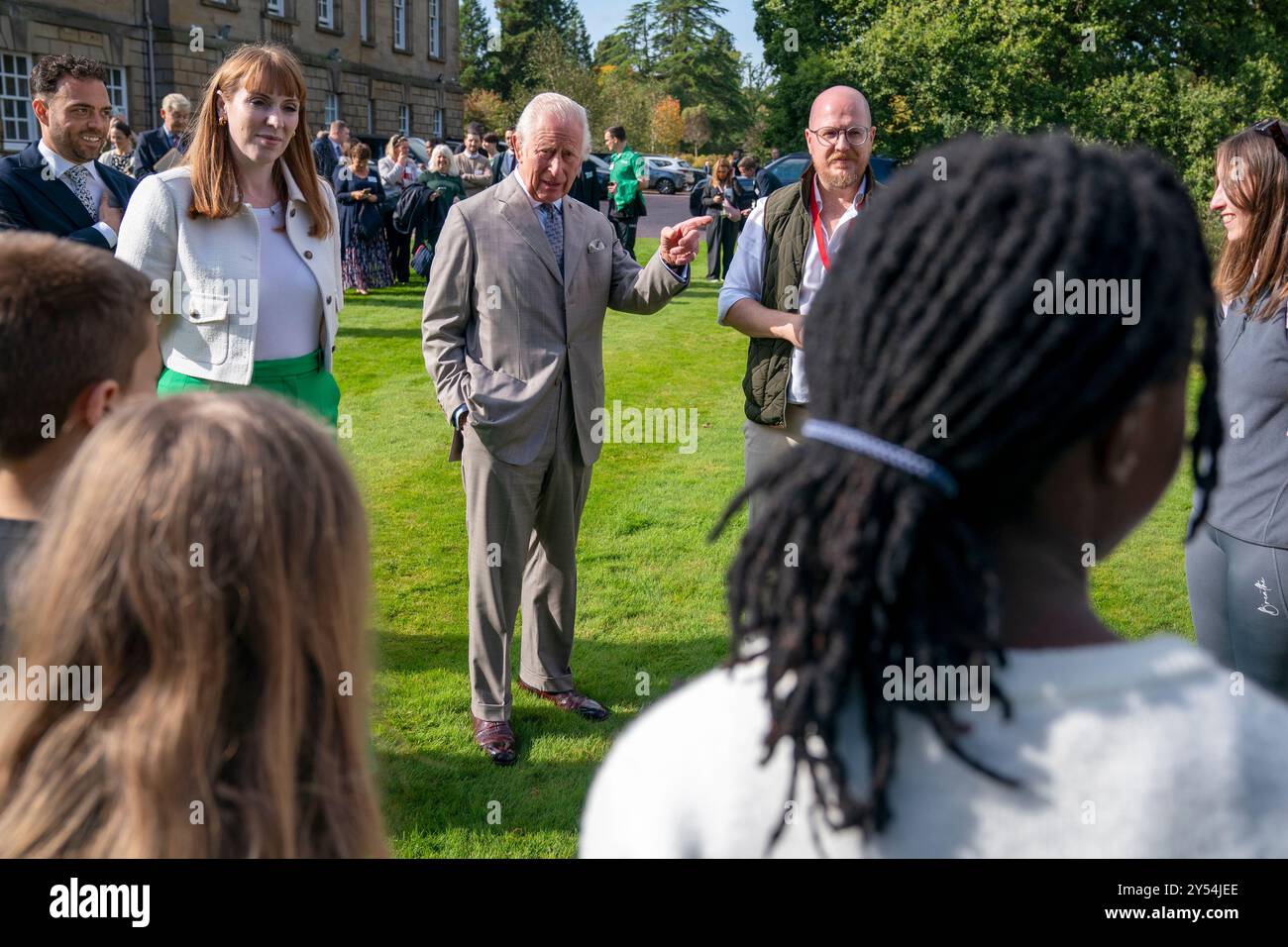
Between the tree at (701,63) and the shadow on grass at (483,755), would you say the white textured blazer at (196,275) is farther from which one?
the tree at (701,63)

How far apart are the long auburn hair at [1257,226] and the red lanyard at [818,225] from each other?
154 cm

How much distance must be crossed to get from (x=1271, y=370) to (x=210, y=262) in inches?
134

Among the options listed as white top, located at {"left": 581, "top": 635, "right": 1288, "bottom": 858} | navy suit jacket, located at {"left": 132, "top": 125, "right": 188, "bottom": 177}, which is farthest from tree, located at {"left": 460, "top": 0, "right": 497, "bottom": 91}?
white top, located at {"left": 581, "top": 635, "right": 1288, "bottom": 858}

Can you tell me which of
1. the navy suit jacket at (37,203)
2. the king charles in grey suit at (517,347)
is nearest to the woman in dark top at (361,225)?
the navy suit jacket at (37,203)

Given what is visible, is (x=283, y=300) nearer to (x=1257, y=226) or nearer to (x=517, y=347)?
→ (x=517, y=347)

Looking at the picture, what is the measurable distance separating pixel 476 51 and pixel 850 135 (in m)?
83.1

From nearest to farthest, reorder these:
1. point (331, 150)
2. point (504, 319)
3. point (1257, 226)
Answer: point (1257, 226), point (504, 319), point (331, 150)

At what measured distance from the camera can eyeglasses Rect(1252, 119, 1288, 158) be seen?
132 inches

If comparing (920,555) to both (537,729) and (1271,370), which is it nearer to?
(1271,370)

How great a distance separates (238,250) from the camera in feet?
13.1

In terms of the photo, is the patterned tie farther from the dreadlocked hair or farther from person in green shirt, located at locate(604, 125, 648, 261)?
person in green shirt, located at locate(604, 125, 648, 261)

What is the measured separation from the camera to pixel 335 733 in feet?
5.05

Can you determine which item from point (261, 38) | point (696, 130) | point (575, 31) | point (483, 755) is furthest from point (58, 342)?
point (575, 31)

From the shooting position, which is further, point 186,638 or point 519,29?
point 519,29
